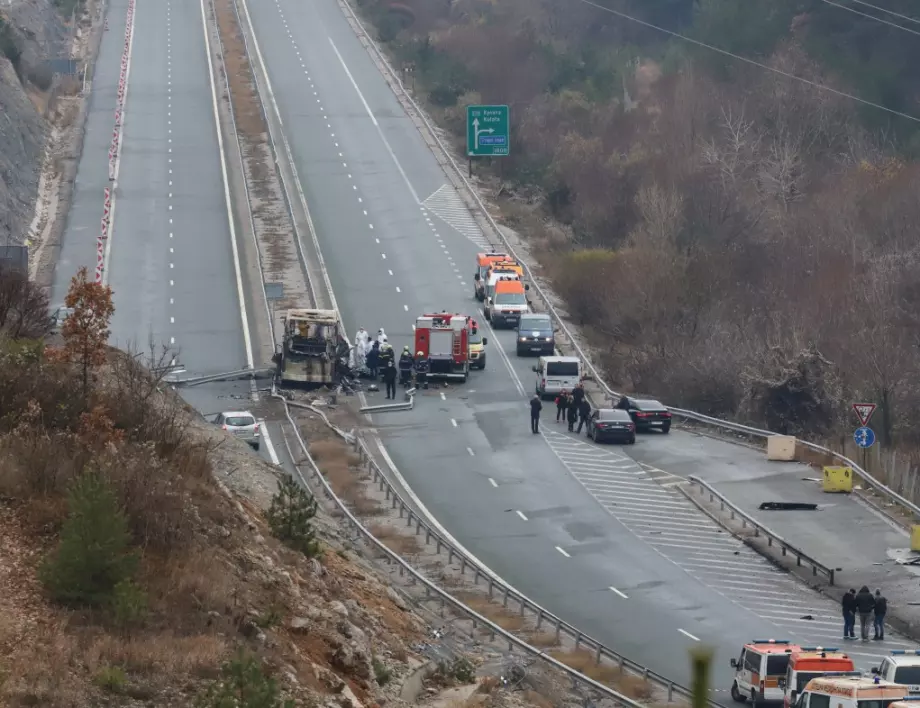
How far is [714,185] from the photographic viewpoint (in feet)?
273

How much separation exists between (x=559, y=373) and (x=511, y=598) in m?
19.8

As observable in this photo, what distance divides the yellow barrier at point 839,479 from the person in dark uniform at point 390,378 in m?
14.7

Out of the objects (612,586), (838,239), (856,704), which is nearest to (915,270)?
(838,239)

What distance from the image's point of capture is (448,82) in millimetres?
109562

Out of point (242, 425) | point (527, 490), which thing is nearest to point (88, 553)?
point (527, 490)

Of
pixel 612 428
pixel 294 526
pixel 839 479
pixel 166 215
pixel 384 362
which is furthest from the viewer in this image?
pixel 166 215

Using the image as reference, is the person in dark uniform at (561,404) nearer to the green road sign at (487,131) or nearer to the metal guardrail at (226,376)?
the metal guardrail at (226,376)

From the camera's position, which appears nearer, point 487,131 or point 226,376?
point 226,376

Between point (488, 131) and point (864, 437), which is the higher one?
point (488, 131)

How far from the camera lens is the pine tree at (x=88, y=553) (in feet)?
54.4

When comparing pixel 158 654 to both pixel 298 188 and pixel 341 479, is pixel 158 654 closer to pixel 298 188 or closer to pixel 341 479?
pixel 341 479

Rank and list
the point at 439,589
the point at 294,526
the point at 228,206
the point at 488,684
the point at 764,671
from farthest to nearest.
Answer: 1. the point at 228,206
2. the point at 439,589
3. the point at 764,671
4. the point at 294,526
5. the point at 488,684

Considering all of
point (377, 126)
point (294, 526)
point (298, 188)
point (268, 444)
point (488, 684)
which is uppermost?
point (377, 126)

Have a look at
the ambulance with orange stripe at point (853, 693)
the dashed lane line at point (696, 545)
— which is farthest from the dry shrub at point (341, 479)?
the ambulance with orange stripe at point (853, 693)
